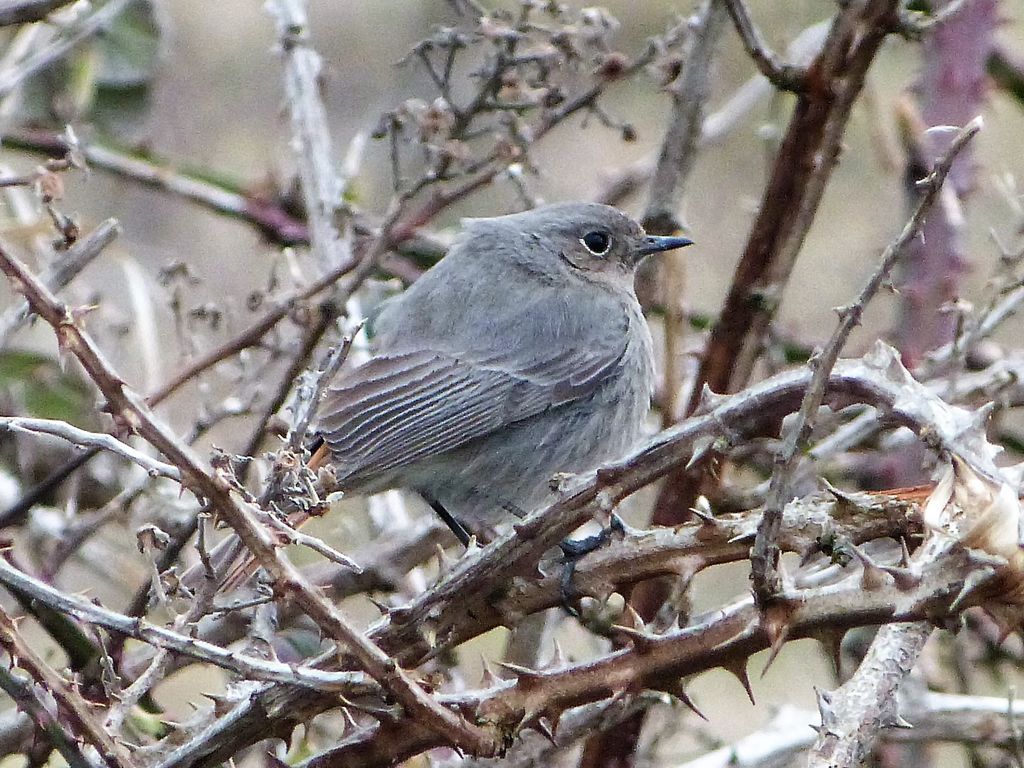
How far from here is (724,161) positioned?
936 cm

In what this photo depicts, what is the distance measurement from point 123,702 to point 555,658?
881 mm

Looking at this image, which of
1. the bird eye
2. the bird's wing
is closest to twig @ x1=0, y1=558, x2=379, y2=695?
the bird's wing

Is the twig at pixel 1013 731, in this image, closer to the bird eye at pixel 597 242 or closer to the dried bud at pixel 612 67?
the dried bud at pixel 612 67

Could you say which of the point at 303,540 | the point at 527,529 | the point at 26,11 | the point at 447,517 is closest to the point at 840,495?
the point at 527,529

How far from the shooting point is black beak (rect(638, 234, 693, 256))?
4.63 meters

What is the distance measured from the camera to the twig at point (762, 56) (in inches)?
138

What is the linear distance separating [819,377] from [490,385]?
2.86 m

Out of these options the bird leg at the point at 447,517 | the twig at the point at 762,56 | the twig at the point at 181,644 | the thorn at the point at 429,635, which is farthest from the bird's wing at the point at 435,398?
the twig at the point at 181,644

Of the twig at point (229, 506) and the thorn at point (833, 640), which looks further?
the thorn at point (833, 640)

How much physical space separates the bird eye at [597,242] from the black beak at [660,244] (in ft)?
0.63

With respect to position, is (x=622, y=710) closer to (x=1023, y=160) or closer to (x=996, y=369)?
(x=996, y=369)

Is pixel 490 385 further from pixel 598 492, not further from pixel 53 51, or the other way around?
pixel 598 492

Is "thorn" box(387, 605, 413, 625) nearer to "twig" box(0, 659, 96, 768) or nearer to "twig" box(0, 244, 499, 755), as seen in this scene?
"twig" box(0, 244, 499, 755)

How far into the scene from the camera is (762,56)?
355 cm
